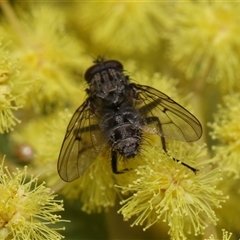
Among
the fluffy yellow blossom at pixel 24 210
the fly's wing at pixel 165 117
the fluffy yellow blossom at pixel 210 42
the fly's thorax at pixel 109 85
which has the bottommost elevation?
the fluffy yellow blossom at pixel 24 210

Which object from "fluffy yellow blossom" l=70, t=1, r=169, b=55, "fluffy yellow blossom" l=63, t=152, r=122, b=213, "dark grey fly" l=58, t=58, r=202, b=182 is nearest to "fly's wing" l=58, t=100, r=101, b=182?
"dark grey fly" l=58, t=58, r=202, b=182

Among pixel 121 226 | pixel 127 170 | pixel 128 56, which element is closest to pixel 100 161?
pixel 127 170

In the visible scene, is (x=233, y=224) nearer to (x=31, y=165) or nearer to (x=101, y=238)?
(x=101, y=238)

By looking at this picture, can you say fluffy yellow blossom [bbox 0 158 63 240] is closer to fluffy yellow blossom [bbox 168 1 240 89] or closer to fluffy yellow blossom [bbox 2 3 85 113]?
fluffy yellow blossom [bbox 2 3 85 113]

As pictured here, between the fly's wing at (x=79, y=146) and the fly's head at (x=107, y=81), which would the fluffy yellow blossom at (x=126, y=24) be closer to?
the fly's head at (x=107, y=81)

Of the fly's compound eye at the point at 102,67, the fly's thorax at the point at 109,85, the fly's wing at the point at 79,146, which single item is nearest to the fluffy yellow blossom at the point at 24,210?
the fly's wing at the point at 79,146

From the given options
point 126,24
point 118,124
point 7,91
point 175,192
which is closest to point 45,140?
point 7,91
